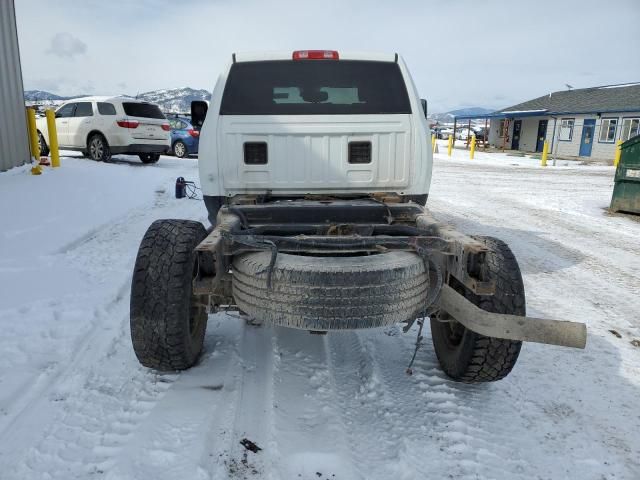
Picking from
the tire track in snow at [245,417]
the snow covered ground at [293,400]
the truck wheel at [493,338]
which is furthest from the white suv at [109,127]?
the truck wheel at [493,338]

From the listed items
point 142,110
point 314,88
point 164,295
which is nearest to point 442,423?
point 164,295

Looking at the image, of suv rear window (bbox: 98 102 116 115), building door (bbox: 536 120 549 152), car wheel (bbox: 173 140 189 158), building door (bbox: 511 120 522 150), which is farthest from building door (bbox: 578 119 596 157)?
suv rear window (bbox: 98 102 116 115)

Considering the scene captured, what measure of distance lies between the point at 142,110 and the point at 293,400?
13155mm

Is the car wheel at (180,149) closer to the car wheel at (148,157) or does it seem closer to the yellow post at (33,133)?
the car wheel at (148,157)

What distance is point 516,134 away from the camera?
34.8 metres

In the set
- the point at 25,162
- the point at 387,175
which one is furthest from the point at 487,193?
the point at 25,162

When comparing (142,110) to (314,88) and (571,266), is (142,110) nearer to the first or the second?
(314,88)

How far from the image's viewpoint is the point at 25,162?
35.0 feet

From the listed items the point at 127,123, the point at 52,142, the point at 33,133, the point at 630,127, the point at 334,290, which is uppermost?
the point at 630,127

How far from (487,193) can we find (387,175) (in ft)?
28.6

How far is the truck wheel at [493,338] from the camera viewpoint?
103 inches

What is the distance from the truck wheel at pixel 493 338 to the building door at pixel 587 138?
3002 centimetres

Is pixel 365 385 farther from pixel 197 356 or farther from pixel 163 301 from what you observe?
pixel 163 301

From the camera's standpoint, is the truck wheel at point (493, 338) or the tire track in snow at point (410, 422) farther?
the truck wheel at point (493, 338)
